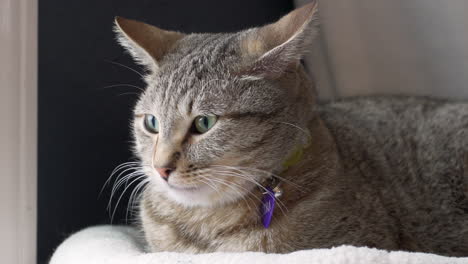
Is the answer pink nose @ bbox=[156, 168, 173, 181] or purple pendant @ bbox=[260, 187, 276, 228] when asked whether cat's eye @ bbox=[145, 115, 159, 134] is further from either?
purple pendant @ bbox=[260, 187, 276, 228]

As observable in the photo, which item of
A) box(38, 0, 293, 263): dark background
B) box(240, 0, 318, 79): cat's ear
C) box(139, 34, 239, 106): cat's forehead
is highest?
box(240, 0, 318, 79): cat's ear

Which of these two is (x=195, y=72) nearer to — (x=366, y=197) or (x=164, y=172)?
(x=164, y=172)

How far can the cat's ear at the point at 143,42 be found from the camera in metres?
1.31

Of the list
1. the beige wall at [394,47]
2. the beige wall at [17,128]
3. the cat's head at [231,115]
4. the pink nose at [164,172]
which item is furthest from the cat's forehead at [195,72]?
the beige wall at [394,47]

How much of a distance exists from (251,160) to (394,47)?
3.66 feet

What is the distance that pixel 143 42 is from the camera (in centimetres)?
133

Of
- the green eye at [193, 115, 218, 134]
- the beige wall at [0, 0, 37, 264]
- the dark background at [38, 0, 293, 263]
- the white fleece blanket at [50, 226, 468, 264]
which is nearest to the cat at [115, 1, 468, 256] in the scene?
the green eye at [193, 115, 218, 134]

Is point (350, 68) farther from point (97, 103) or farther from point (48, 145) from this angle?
point (48, 145)

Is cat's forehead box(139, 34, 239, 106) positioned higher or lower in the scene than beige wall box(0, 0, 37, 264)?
higher

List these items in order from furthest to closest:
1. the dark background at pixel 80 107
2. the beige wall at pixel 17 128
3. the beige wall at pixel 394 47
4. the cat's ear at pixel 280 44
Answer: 1. the beige wall at pixel 394 47
2. the dark background at pixel 80 107
3. the beige wall at pixel 17 128
4. the cat's ear at pixel 280 44

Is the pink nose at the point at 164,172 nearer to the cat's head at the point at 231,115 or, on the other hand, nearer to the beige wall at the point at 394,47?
the cat's head at the point at 231,115

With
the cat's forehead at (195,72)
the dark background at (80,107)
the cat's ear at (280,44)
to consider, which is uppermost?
the cat's ear at (280,44)

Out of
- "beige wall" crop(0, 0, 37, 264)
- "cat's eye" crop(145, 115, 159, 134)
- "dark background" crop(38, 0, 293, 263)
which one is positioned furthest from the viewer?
"dark background" crop(38, 0, 293, 263)

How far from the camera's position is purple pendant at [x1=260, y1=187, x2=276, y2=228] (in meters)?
1.20
